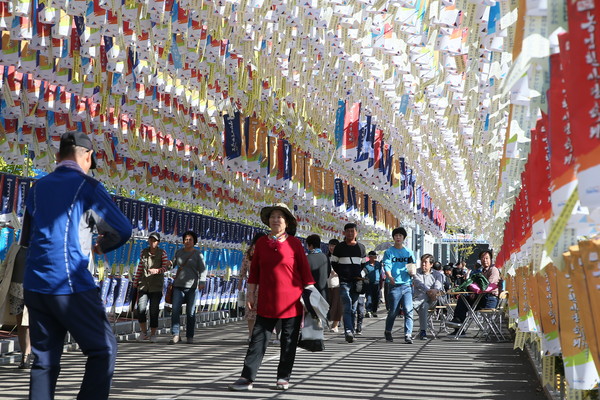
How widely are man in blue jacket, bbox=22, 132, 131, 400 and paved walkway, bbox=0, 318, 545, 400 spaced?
111 inches

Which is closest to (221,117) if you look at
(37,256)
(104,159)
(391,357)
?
(104,159)

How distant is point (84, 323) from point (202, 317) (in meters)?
14.6

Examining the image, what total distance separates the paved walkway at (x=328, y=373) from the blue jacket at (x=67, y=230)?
9.45 feet

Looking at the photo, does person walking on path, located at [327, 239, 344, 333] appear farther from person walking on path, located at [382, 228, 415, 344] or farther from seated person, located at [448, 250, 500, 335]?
seated person, located at [448, 250, 500, 335]

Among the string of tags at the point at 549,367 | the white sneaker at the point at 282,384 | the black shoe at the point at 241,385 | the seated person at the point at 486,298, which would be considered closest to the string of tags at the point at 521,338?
the string of tags at the point at 549,367

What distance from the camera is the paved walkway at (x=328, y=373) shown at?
758cm

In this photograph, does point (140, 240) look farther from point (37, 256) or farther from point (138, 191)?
point (37, 256)

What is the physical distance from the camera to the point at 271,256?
25.9 ft

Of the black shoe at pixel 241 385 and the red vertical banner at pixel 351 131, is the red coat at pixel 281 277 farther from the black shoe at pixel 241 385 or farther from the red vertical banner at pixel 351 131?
the red vertical banner at pixel 351 131

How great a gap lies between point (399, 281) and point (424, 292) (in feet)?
6.79

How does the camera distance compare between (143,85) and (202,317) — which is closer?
(143,85)

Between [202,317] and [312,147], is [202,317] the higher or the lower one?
the lower one

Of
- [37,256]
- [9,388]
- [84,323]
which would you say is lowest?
[9,388]

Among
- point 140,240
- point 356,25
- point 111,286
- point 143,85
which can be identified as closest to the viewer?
point 356,25
